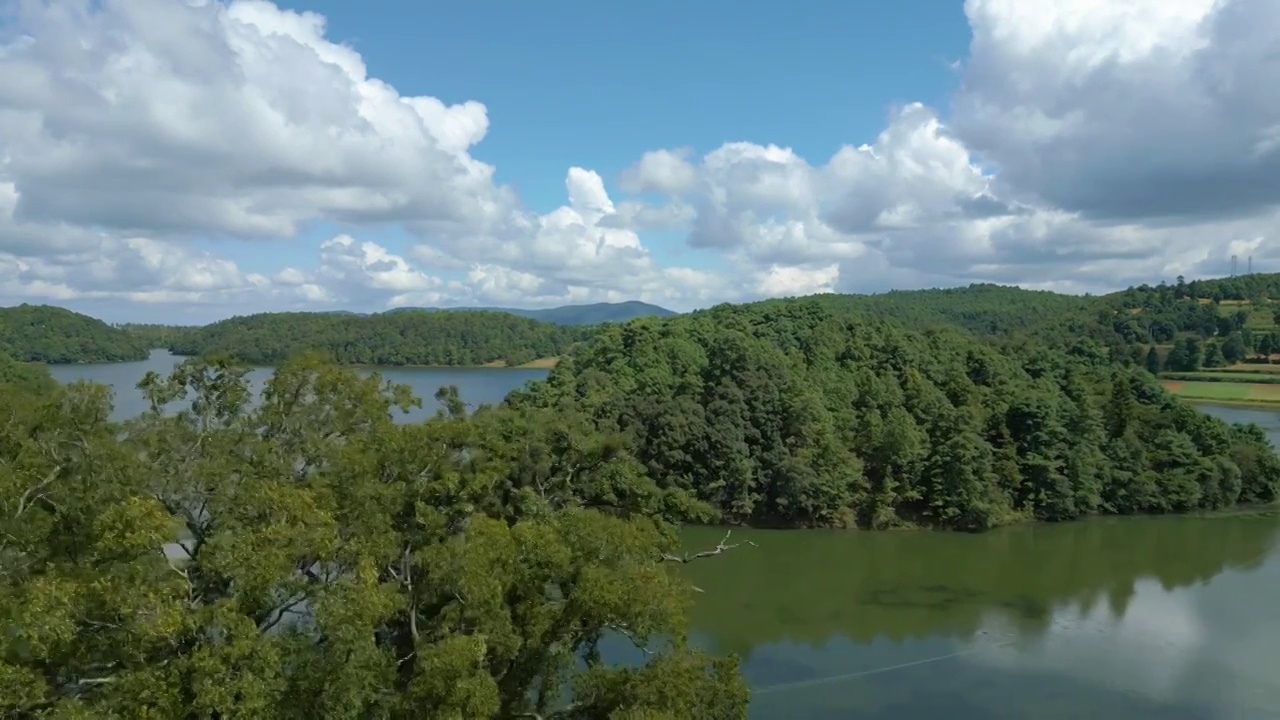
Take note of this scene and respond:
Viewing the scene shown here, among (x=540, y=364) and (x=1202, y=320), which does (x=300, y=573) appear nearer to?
(x=1202, y=320)

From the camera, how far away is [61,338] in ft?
273

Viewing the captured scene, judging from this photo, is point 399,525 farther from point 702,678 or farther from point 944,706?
point 944,706

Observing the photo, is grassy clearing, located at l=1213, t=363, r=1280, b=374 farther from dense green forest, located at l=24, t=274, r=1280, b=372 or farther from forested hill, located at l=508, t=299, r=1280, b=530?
forested hill, located at l=508, t=299, r=1280, b=530

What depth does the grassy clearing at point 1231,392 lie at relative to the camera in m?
53.0

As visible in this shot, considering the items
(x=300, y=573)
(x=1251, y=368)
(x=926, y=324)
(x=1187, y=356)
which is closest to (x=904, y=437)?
(x=300, y=573)

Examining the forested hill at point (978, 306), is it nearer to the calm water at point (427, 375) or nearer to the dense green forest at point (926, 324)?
the dense green forest at point (926, 324)

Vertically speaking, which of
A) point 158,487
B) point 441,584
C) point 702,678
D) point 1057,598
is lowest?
point 1057,598

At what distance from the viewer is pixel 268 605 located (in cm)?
845

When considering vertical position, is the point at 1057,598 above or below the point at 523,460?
below

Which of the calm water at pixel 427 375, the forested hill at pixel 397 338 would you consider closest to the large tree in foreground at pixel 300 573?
the calm water at pixel 427 375

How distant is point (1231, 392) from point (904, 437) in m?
36.5

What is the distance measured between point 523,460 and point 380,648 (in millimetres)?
5454

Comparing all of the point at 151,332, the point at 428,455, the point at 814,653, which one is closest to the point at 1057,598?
the point at 814,653

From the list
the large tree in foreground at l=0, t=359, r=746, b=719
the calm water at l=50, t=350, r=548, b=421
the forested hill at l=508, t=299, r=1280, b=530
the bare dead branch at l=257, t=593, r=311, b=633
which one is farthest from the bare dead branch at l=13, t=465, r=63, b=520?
the calm water at l=50, t=350, r=548, b=421
